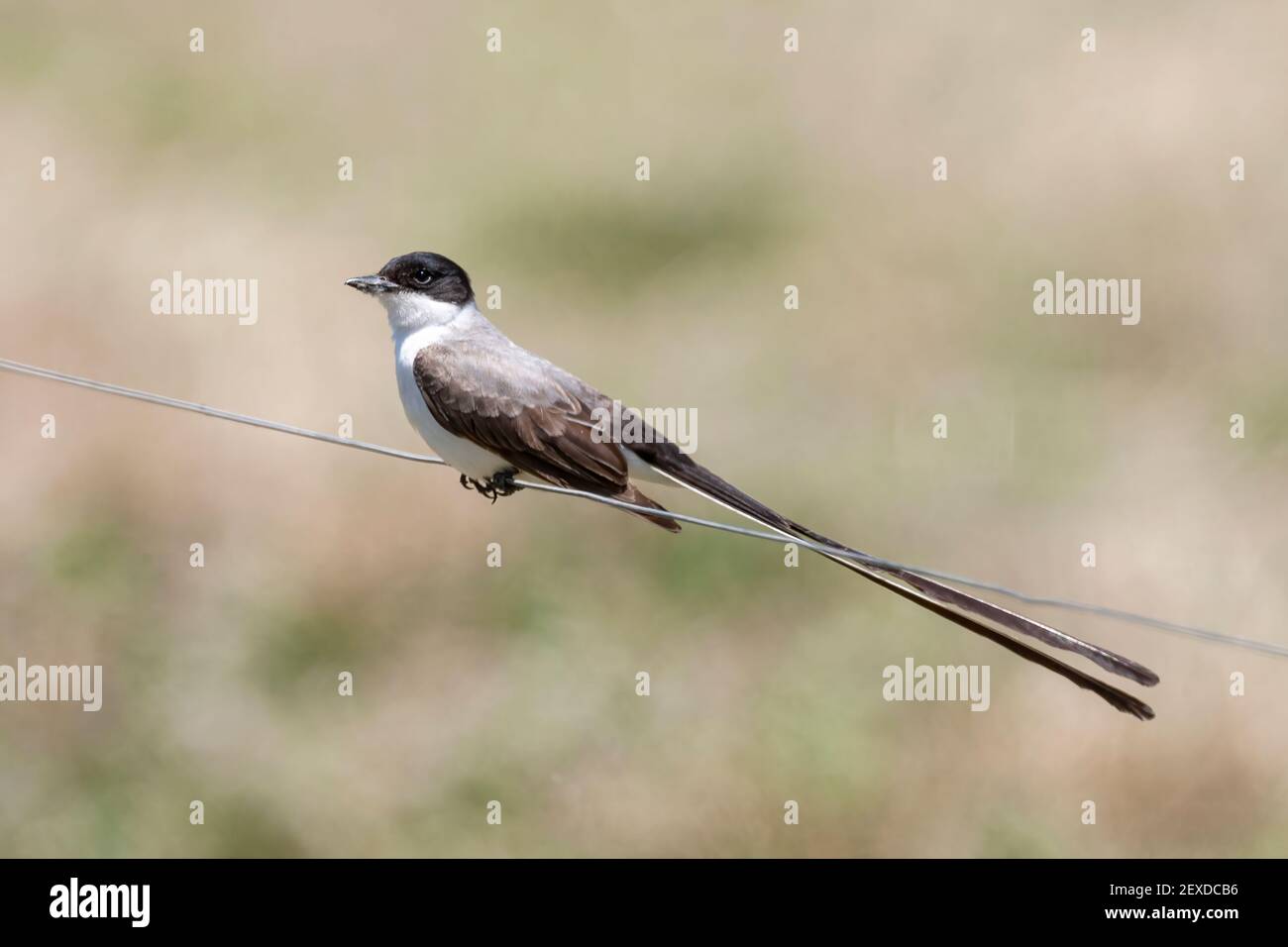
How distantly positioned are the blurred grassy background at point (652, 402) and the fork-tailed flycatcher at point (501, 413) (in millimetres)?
4280

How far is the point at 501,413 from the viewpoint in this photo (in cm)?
662

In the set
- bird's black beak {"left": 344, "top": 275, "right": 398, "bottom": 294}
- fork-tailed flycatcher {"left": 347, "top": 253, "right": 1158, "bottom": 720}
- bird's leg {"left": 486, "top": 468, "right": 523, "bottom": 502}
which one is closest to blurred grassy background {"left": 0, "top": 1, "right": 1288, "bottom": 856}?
bird's leg {"left": 486, "top": 468, "right": 523, "bottom": 502}

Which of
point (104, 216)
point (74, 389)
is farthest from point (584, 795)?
point (104, 216)

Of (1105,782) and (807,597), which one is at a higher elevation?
(807,597)

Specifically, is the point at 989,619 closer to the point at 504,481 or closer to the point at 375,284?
the point at 504,481

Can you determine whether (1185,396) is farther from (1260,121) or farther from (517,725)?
(517,725)

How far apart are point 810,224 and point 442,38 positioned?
16.4ft

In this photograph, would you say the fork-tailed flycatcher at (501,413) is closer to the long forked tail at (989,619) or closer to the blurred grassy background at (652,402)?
the long forked tail at (989,619)

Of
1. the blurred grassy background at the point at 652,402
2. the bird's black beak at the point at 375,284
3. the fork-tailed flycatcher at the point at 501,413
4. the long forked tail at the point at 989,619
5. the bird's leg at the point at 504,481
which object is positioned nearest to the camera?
Answer: the long forked tail at the point at 989,619

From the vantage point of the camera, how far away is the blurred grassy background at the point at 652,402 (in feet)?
34.7

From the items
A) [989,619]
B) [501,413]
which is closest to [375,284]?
[501,413]

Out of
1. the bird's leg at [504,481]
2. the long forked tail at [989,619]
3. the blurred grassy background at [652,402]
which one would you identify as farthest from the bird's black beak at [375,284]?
the blurred grassy background at [652,402]

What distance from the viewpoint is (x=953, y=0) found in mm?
17734

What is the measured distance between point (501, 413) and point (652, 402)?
6805 mm
